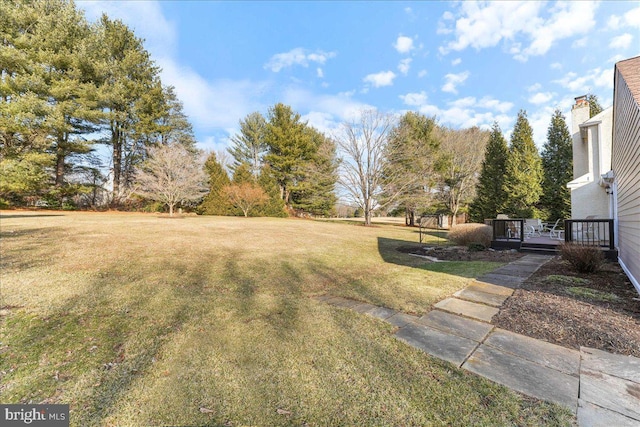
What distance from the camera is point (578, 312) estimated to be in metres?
3.16

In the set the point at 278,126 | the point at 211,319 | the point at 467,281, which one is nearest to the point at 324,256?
the point at 467,281

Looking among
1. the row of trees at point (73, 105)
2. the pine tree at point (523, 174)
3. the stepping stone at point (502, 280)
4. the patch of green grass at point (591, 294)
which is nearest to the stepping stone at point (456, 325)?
the stepping stone at point (502, 280)

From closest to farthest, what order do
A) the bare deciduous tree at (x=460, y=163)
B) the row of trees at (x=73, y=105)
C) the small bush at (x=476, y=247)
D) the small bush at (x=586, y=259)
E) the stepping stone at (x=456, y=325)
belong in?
1. the stepping stone at (x=456, y=325)
2. the small bush at (x=586, y=259)
3. the small bush at (x=476, y=247)
4. the row of trees at (x=73, y=105)
5. the bare deciduous tree at (x=460, y=163)

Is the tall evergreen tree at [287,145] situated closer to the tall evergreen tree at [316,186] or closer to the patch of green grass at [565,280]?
the tall evergreen tree at [316,186]

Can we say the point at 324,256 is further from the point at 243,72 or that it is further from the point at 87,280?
the point at 243,72

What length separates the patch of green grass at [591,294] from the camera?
3649 millimetres

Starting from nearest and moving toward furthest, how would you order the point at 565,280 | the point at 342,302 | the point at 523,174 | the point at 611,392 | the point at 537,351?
the point at 611,392 → the point at 537,351 → the point at 342,302 → the point at 565,280 → the point at 523,174

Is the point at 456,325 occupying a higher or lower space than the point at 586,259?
lower

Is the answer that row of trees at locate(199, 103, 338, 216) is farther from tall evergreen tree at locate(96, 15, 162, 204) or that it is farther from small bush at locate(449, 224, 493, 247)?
small bush at locate(449, 224, 493, 247)

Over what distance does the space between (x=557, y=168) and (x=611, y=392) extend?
2170 centimetres

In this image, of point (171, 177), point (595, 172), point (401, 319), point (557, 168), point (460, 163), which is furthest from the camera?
point (460, 163)

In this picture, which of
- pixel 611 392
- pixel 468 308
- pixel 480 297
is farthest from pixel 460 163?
pixel 611 392

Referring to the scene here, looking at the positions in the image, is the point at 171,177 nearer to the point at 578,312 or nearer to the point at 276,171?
the point at 276,171

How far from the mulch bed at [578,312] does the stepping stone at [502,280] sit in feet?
0.52
